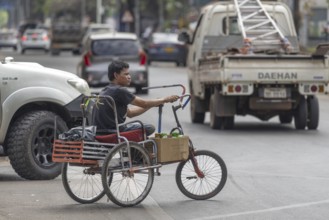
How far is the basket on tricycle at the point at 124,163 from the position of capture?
11.0 meters

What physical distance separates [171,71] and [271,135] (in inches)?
1116

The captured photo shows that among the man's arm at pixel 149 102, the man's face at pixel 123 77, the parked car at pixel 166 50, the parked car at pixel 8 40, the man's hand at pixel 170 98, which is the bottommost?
the parked car at pixel 8 40

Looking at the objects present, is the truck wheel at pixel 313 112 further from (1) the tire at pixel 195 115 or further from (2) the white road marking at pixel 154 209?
(2) the white road marking at pixel 154 209

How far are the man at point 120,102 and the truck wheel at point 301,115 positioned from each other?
9485 mm

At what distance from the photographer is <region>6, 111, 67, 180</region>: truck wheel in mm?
13352

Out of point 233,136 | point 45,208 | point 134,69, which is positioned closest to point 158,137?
point 45,208

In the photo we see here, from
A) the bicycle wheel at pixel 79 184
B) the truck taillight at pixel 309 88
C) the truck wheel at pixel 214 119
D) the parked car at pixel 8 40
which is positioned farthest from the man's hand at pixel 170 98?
the parked car at pixel 8 40

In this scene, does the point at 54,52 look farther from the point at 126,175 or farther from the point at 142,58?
the point at 126,175

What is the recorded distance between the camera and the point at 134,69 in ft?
104

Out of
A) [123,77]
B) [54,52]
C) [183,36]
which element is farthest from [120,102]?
[54,52]

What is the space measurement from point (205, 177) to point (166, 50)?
136ft

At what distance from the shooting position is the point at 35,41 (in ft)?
244

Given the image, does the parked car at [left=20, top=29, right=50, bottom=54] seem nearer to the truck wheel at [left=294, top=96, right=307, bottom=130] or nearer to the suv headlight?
the truck wheel at [left=294, top=96, right=307, bottom=130]

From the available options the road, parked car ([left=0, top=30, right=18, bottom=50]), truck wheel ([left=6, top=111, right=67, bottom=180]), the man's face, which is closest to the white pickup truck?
the road
